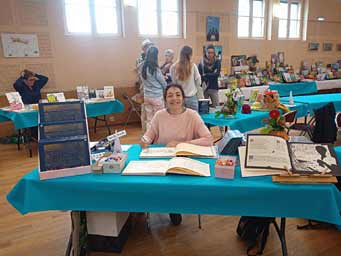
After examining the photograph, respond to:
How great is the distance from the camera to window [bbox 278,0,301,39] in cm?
762

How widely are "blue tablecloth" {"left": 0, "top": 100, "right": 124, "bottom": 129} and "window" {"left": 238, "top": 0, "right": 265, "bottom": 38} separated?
421 centimetres

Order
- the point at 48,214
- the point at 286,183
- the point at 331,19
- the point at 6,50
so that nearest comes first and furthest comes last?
the point at 286,183 < the point at 48,214 < the point at 6,50 < the point at 331,19

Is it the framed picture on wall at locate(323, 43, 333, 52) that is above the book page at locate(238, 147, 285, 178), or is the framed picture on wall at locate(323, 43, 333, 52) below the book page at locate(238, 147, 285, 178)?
above

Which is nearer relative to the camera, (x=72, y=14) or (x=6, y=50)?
(x=6, y=50)

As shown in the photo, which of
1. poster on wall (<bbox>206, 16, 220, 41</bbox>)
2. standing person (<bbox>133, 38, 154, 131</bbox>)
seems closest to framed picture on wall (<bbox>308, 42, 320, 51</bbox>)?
poster on wall (<bbox>206, 16, 220, 41</bbox>)

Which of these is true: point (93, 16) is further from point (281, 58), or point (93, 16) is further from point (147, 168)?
point (281, 58)

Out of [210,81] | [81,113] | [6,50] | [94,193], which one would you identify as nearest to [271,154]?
[94,193]

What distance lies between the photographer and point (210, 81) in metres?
4.40

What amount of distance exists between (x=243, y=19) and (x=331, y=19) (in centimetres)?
312

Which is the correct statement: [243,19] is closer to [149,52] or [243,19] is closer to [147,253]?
[149,52]

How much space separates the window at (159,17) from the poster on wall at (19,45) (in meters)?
2.12

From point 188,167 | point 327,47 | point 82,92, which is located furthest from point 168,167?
point 327,47

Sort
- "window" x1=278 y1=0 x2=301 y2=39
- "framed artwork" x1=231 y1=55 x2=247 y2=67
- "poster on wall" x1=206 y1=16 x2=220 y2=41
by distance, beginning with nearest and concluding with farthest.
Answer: "poster on wall" x1=206 y1=16 x2=220 y2=41 < "framed artwork" x1=231 y1=55 x2=247 y2=67 < "window" x1=278 y1=0 x2=301 y2=39

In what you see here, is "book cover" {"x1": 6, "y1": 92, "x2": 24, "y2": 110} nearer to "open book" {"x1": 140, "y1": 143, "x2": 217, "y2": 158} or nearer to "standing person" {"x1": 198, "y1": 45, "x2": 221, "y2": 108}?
"standing person" {"x1": 198, "y1": 45, "x2": 221, "y2": 108}
